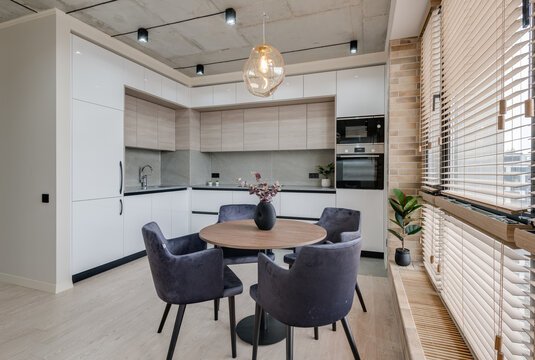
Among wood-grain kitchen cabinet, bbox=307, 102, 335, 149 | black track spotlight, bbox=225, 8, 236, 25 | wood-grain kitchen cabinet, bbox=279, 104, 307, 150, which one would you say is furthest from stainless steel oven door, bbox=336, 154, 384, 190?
black track spotlight, bbox=225, 8, 236, 25

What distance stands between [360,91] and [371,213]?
65.0 inches

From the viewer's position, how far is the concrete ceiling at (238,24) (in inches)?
108

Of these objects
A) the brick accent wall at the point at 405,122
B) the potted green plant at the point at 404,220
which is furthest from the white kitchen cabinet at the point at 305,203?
the potted green plant at the point at 404,220

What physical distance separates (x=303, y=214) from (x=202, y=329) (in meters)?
2.33

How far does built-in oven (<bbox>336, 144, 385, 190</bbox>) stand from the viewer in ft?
12.6

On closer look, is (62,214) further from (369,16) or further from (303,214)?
(369,16)

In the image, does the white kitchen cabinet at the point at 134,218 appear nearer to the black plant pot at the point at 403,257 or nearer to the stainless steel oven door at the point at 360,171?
the stainless steel oven door at the point at 360,171

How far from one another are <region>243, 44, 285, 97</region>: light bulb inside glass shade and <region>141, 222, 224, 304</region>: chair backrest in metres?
1.36

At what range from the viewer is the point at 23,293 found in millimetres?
2807

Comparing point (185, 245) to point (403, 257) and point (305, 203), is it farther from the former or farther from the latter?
point (305, 203)

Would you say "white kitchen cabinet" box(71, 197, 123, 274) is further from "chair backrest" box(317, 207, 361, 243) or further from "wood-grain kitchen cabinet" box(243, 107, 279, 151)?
"chair backrest" box(317, 207, 361, 243)

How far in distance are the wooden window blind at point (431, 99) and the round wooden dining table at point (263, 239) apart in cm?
111

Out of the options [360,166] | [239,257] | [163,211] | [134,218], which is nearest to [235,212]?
[239,257]

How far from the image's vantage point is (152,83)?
13.3 ft
